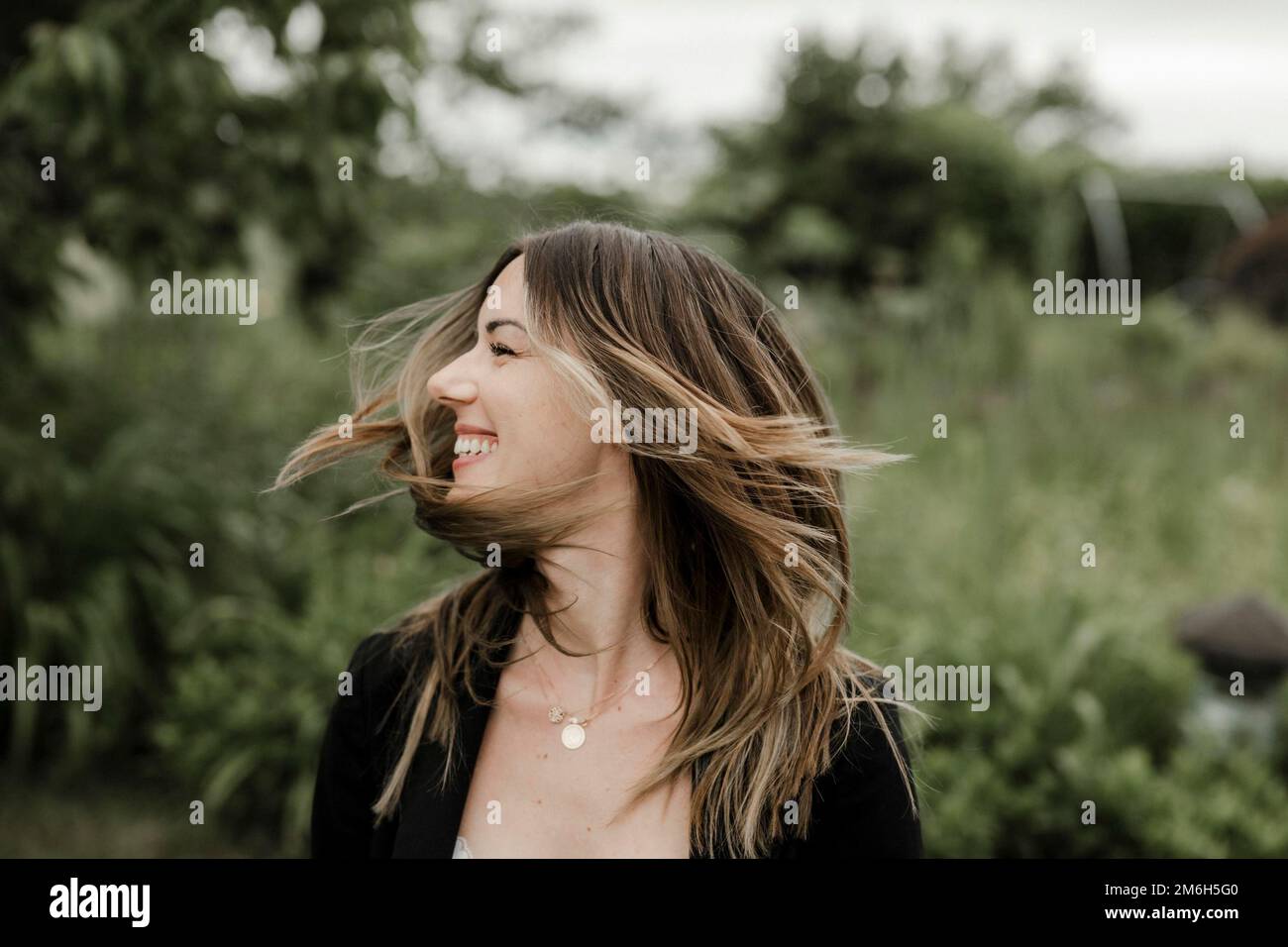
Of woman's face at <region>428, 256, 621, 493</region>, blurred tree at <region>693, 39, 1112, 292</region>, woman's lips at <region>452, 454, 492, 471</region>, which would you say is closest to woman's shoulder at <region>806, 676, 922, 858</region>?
woman's face at <region>428, 256, 621, 493</region>

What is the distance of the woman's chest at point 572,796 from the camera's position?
1848 mm

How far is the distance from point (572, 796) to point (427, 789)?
10.1 inches

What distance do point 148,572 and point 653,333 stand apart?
12.2ft

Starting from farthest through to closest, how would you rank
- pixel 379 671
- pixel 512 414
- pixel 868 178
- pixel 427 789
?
pixel 868 178
pixel 379 671
pixel 427 789
pixel 512 414

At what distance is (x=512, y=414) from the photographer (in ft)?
5.96

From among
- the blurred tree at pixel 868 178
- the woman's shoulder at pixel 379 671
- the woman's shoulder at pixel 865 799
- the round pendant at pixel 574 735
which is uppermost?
the blurred tree at pixel 868 178

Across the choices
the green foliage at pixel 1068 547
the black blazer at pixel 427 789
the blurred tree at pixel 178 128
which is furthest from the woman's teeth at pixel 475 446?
the blurred tree at pixel 178 128

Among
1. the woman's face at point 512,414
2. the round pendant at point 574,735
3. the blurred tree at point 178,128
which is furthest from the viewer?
the blurred tree at point 178,128

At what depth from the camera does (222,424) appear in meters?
5.66

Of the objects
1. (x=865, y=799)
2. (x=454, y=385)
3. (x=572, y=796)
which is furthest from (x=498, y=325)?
(x=865, y=799)

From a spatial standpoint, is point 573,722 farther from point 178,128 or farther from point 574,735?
point 178,128

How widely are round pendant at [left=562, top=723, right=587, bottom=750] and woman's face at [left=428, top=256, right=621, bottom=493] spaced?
45cm

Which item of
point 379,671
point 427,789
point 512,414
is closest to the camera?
point 512,414

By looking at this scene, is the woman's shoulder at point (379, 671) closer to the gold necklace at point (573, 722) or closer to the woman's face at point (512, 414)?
the gold necklace at point (573, 722)
